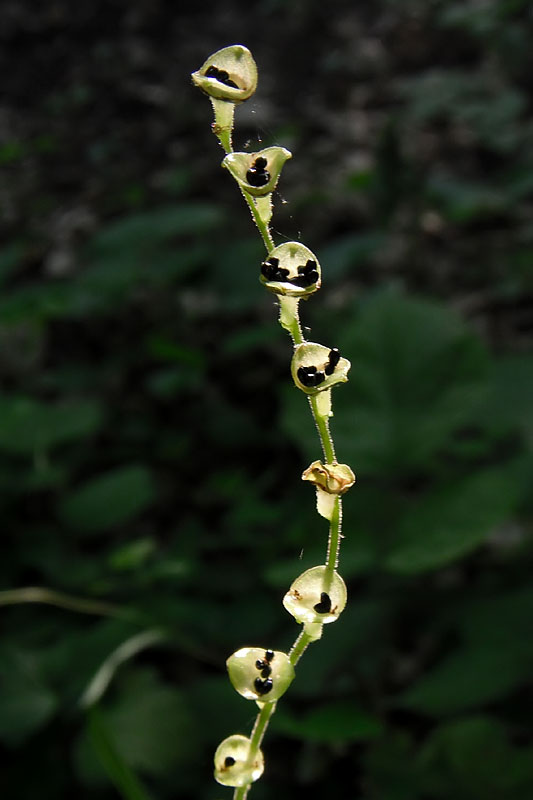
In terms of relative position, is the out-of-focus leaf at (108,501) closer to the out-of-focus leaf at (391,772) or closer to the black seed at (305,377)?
the out-of-focus leaf at (391,772)

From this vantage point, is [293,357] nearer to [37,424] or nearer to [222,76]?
[222,76]

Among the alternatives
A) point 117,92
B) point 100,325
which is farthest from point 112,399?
point 117,92

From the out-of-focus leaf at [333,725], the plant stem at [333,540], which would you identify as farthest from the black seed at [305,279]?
the out-of-focus leaf at [333,725]

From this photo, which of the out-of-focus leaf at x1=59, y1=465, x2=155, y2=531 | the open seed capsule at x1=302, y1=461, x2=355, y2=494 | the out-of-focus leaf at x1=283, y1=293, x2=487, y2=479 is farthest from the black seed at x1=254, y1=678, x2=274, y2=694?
the out-of-focus leaf at x1=59, y1=465, x2=155, y2=531

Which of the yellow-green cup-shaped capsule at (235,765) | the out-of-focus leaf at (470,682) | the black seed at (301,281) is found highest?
the out-of-focus leaf at (470,682)

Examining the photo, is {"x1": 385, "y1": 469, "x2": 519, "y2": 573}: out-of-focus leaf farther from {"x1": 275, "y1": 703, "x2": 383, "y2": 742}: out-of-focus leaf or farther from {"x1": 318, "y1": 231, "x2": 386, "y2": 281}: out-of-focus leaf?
{"x1": 318, "y1": 231, "x2": 386, "y2": 281}: out-of-focus leaf

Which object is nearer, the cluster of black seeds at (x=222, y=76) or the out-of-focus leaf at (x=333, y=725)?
the cluster of black seeds at (x=222, y=76)

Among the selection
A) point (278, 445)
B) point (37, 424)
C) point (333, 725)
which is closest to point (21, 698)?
point (333, 725)
